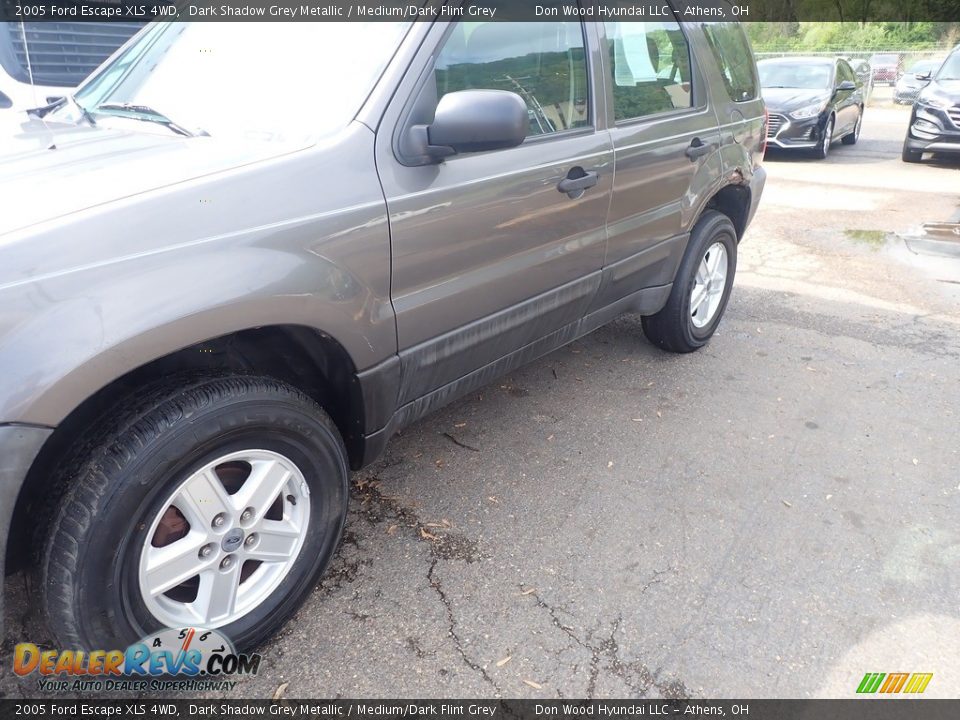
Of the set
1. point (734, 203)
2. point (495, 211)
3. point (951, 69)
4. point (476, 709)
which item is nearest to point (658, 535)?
point (476, 709)

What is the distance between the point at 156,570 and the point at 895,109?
75.4 ft

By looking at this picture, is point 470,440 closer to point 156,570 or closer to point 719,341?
point 156,570

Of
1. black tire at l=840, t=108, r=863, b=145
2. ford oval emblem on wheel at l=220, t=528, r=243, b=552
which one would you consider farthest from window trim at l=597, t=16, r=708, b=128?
black tire at l=840, t=108, r=863, b=145

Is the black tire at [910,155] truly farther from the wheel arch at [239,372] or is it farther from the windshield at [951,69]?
the wheel arch at [239,372]

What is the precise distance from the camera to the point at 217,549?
1984mm

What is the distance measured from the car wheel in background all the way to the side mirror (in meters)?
10.7

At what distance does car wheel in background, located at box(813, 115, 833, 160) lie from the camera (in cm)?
1116

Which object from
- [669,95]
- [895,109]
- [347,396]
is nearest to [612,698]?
[347,396]

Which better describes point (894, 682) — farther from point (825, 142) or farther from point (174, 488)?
point (825, 142)

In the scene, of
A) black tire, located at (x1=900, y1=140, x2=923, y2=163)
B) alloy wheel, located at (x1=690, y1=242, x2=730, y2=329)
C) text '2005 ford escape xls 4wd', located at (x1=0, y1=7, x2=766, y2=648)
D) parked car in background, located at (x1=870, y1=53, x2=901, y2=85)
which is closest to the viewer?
text '2005 ford escape xls 4wd', located at (x1=0, y1=7, x2=766, y2=648)

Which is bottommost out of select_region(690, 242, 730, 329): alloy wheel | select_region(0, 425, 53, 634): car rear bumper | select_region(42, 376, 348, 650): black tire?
select_region(690, 242, 730, 329): alloy wheel

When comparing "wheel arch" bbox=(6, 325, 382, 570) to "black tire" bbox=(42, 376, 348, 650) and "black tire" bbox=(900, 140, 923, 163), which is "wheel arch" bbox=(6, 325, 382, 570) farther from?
"black tire" bbox=(900, 140, 923, 163)

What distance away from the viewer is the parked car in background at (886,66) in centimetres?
2503

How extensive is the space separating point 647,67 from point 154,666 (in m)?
3.05
